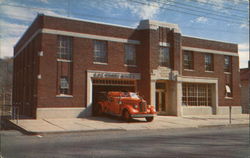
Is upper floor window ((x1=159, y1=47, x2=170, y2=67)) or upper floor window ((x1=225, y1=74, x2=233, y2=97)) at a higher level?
upper floor window ((x1=159, y1=47, x2=170, y2=67))

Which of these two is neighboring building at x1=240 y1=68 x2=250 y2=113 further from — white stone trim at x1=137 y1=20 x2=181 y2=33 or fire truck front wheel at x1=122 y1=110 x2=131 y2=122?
fire truck front wheel at x1=122 y1=110 x2=131 y2=122

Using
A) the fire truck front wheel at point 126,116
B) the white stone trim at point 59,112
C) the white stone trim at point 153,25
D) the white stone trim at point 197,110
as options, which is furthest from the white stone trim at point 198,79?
the white stone trim at point 59,112

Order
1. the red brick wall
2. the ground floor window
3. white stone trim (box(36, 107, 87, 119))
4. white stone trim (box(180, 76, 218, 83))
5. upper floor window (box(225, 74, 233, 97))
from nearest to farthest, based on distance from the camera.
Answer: white stone trim (box(36, 107, 87, 119)), white stone trim (box(180, 76, 218, 83)), the ground floor window, the red brick wall, upper floor window (box(225, 74, 233, 97))

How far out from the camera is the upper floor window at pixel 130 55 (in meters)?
24.4

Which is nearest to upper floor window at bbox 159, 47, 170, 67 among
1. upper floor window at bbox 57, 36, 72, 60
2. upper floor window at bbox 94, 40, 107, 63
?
upper floor window at bbox 94, 40, 107, 63

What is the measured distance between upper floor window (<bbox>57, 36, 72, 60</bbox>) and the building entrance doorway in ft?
29.6

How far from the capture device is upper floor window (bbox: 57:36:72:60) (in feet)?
70.6

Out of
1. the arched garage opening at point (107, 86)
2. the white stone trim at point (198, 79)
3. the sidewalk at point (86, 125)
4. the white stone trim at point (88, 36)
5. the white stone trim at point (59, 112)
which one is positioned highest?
the white stone trim at point (88, 36)

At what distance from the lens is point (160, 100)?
2606 centimetres

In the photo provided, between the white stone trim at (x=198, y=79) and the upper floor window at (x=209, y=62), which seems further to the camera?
the upper floor window at (x=209, y=62)

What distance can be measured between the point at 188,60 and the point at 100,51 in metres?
9.74

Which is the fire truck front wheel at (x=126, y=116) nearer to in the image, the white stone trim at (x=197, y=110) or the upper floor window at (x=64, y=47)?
the upper floor window at (x=64, y=47)

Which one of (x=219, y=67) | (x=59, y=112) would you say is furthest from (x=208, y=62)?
(x=59, y=112)

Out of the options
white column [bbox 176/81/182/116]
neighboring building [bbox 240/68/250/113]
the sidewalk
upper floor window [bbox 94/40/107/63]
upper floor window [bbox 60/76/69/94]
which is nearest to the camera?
the sidewalk
